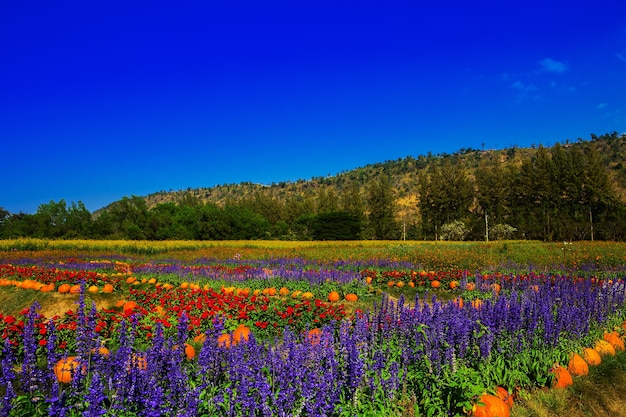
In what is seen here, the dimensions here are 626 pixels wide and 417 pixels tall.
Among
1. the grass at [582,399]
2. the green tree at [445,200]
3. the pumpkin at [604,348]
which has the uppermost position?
the green tree at [445,200]

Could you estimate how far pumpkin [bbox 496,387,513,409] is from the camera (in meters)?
4.85

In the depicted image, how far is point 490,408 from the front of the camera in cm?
438

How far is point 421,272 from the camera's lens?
14.2 metres

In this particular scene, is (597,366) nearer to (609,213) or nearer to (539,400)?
(539,400)

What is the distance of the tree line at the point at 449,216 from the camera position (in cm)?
4391

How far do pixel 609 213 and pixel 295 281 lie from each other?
44.3 metres

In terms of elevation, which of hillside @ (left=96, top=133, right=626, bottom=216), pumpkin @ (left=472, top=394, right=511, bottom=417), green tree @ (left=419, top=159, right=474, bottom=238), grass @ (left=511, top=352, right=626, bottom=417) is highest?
hillside @ (left=96, top=133, right=626, bottom=216)

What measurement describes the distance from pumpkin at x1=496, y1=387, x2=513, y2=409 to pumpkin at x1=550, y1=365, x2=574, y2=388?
1061 mm

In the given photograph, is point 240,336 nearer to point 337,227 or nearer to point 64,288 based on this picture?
point 64,288

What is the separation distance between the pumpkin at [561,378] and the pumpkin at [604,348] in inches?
72.9

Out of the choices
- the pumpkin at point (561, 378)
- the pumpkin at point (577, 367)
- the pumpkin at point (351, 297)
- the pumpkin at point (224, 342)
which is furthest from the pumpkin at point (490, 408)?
the pumpkin at point (351, 297)

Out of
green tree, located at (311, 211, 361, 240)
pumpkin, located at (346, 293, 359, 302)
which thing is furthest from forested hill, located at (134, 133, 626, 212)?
pumpkin, located at (346, 293, 359, 302)

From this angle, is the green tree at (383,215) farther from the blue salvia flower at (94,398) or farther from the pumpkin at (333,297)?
the blue salvia flower at (94,398)

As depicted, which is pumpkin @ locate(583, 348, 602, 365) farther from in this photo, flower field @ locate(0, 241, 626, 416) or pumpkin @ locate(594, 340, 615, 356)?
pumpkin @ locate(594, 340, 615, 356)
